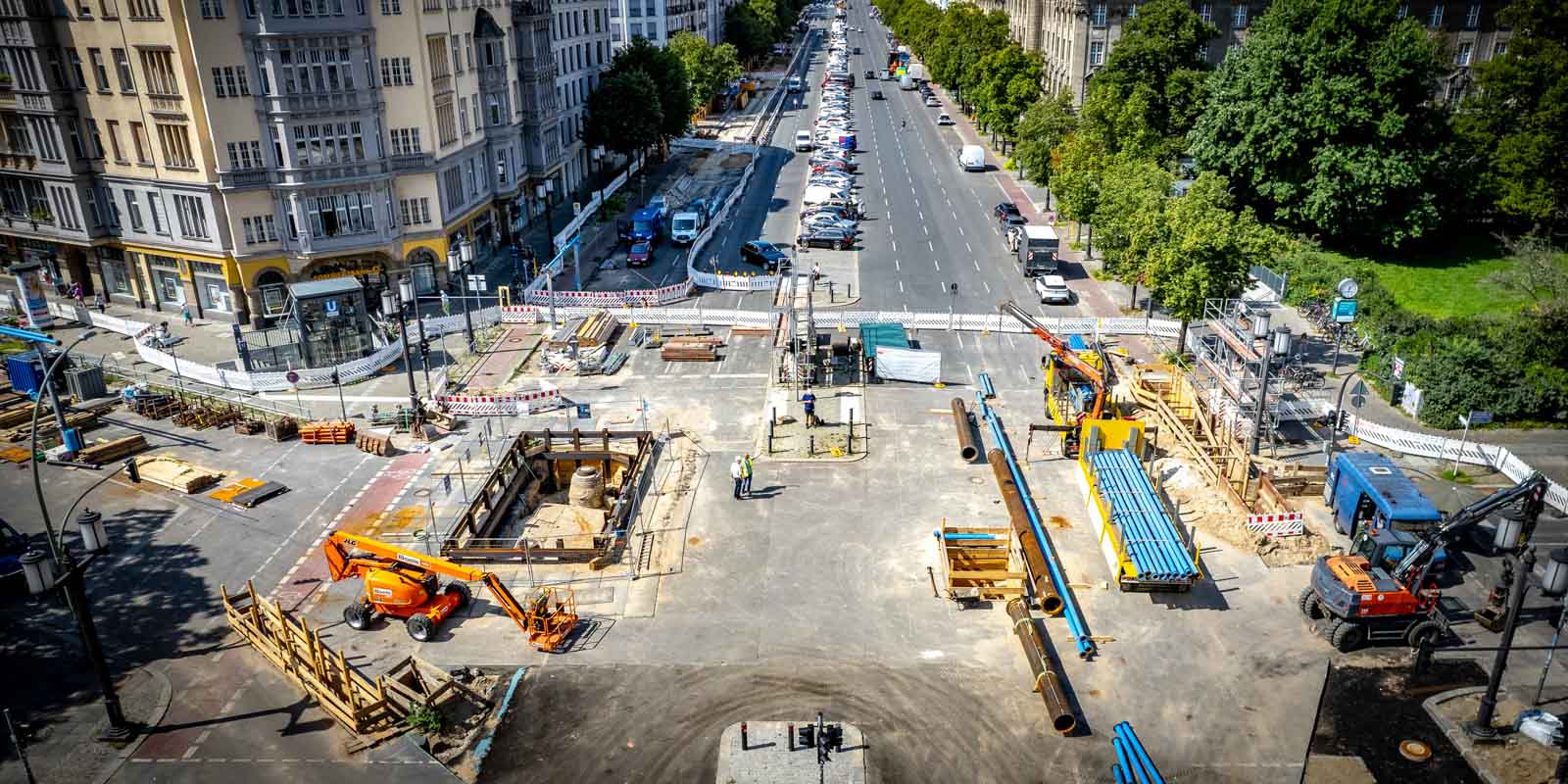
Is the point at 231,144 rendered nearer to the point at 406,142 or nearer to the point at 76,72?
the point at 406,142

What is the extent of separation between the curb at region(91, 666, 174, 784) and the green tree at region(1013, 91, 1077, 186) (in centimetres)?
6502

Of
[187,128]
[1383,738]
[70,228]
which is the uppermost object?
[187,128]

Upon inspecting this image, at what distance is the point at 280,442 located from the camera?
4366 cm

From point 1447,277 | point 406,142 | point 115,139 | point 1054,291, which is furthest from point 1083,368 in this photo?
point 115,139

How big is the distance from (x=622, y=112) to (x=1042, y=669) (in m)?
68.3

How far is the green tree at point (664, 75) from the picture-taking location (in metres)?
91.1

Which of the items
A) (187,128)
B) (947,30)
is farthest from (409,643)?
(947,30)

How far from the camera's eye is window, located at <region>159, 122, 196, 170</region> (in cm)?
5381

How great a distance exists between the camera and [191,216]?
181 ft

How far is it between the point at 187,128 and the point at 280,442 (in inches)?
842

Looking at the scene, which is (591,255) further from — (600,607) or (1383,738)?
(1383,738)

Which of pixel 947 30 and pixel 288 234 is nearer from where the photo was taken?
pixel 288 234

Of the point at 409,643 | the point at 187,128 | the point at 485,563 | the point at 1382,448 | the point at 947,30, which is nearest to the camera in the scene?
the point at 409,643

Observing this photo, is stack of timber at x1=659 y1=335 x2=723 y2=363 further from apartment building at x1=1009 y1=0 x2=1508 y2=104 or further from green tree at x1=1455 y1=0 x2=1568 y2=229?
apartment building at x1=1009 y1=0 x2=1508 y2=104
